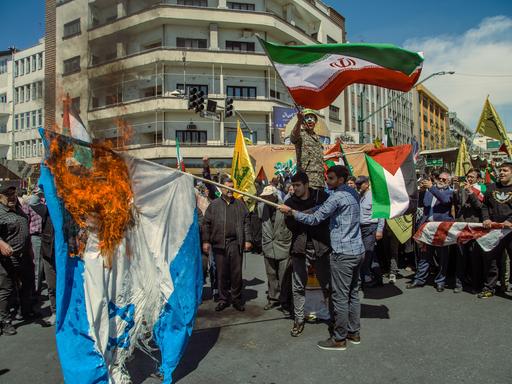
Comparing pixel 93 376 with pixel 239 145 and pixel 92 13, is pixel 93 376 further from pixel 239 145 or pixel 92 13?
pixel 92 13

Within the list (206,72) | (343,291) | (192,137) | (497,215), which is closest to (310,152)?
(343,291)

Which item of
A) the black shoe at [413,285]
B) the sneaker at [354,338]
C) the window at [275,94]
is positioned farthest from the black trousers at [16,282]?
the window at [275,94]

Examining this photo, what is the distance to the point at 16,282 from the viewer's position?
6117 mm

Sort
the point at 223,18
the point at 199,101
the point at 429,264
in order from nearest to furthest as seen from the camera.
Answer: the point at 429,264
the point at 199,101
the point at 223,18

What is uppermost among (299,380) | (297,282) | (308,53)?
(308,53)

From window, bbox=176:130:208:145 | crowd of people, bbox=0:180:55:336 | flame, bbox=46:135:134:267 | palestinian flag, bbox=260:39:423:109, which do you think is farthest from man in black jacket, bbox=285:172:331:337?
window, bbox=176:130:208:145

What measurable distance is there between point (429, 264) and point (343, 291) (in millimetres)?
3609

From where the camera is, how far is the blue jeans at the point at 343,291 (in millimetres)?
4730

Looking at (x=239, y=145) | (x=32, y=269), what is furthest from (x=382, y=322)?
(x=32, y=269)

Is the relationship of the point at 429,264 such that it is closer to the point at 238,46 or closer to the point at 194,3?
the point at 238,46

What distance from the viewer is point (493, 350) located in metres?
4.51

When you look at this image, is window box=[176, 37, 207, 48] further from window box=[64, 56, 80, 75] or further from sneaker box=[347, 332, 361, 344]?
sneaker box=[347, 332, 361, 344]

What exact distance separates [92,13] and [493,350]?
8.42 metres

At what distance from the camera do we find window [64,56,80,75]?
7867 millimetres
